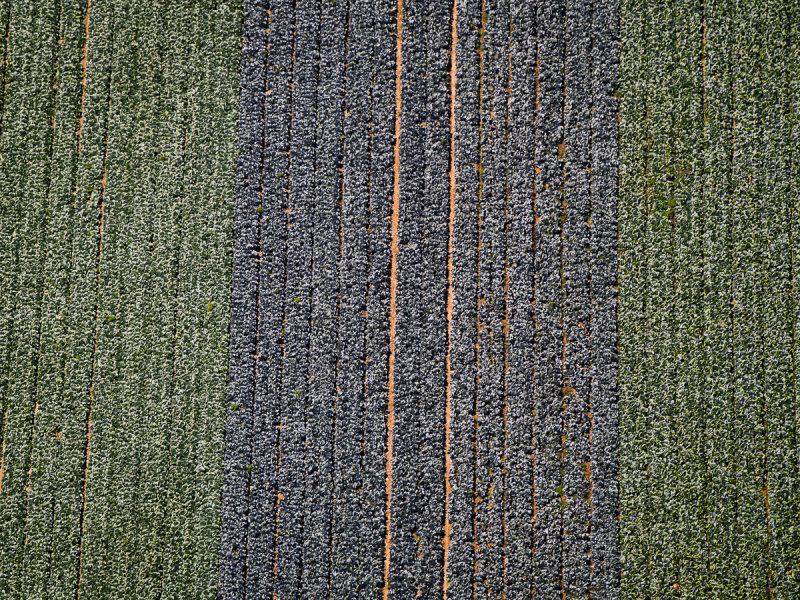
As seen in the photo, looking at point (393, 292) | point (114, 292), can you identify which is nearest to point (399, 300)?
point (393, 292)

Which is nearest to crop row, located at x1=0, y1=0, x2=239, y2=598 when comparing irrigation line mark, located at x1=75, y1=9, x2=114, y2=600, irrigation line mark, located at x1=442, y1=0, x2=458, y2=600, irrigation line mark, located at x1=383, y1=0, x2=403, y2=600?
Result: irrigation line mark, located at x1=75, y1=9, x2=114, y2=600

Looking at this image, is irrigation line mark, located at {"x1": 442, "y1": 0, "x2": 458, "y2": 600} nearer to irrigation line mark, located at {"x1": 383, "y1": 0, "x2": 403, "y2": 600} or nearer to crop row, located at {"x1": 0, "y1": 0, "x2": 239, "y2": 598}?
irrigation line mark, located at {"x1": 383, "y1": 0, "x2": 403, "y2": 600}

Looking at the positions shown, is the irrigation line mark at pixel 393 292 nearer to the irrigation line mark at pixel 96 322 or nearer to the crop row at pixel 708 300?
the crop row at pixel 708 300

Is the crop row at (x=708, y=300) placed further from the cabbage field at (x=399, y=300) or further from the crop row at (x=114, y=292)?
the crop row at (x=114, y=292)

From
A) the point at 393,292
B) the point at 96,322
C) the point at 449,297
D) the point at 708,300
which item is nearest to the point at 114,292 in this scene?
the point at 96,322

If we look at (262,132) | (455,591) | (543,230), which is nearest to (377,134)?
(262,132)

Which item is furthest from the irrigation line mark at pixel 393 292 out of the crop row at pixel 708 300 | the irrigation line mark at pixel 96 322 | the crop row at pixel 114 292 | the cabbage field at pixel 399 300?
the irrigation line mark at pixel 96 322

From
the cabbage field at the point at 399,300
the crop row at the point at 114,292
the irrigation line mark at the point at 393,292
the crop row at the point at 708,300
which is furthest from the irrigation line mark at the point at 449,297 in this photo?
the crop row at the point at 114,292

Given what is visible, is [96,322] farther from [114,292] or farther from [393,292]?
[393,292]

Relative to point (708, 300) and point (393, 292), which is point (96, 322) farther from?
point (708, 300)

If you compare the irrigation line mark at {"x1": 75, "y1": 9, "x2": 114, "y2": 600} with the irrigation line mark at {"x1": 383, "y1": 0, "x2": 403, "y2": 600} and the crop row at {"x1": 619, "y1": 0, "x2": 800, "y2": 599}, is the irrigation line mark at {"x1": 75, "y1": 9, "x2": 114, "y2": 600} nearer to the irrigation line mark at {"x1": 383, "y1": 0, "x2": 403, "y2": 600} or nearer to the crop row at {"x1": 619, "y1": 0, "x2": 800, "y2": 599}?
the irrigation line mark at {"x1": 383, "y1": 0, "x2": 403, "y2": 600}

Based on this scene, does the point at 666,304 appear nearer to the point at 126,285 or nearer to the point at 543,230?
the point at 543,230
